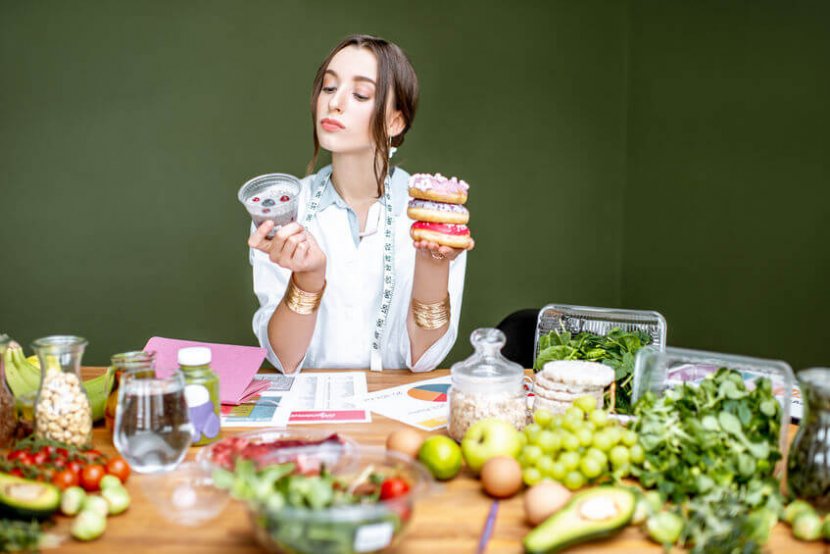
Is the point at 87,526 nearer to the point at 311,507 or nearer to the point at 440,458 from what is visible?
the point at 311,507

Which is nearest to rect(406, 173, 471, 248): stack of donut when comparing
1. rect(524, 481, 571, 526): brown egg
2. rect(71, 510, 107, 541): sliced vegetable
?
rect(524, 481, 571, 526): brown egg

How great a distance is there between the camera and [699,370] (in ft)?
4.24

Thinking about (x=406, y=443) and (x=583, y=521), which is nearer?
(x=583, y=521)

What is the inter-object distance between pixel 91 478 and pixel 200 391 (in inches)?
9.8

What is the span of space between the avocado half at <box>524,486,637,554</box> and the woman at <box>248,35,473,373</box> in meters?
0.86

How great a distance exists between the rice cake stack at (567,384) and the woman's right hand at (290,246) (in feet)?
2.42

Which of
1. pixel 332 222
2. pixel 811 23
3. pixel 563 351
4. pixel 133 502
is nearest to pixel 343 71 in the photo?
pixel 332 222

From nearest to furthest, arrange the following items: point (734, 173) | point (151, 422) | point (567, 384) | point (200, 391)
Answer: point (151, 422) < point (200, 391) < point (567, 384) < point (734, 173)


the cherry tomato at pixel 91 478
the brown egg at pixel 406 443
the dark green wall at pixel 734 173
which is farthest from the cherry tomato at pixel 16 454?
the dark green wall at pixel 734 173

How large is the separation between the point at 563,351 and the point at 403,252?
930 millimetres

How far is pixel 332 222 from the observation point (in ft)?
7.97

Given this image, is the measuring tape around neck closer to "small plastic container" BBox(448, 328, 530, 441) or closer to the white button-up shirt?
the white button-up shirt

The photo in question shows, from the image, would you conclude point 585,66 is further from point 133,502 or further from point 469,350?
point 133,502

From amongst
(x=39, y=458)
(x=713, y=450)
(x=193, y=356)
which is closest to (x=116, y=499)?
(x=39, y=458)
